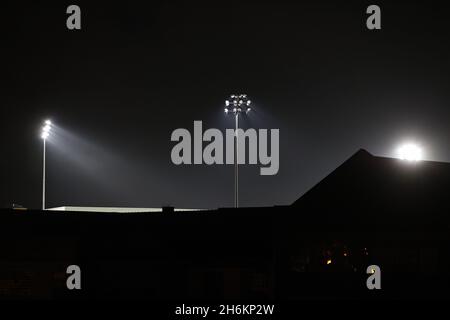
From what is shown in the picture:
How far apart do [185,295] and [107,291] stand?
107 inches

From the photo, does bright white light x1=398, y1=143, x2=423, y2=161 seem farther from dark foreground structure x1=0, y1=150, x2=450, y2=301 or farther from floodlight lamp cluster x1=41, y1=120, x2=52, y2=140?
floodlight lamp cluster x1=41, y1=120, x2=52, y2=140

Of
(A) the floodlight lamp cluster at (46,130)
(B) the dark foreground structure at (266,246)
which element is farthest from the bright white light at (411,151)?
(A) the floodlight lamp cluster at (46,130)

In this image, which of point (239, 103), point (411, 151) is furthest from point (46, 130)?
point (411, 151)

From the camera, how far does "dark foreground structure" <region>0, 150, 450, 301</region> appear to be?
65.1ft

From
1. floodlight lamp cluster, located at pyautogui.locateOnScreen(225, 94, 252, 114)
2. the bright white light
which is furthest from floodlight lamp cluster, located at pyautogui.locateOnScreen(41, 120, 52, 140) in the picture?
the bright white light

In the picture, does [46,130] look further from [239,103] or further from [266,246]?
[266,246]

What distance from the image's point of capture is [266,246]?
2058 centimetres

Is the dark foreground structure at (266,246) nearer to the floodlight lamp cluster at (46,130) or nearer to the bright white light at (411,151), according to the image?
the bright white light at (411,151)

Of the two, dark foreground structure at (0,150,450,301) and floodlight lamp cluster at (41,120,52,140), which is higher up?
floodlight lamp cluster at (41,120,52,140)

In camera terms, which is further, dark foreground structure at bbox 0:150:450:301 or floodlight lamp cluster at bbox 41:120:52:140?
floodlight lamp cluster at bbox 41:120:52:140

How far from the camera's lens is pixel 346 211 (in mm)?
20609
